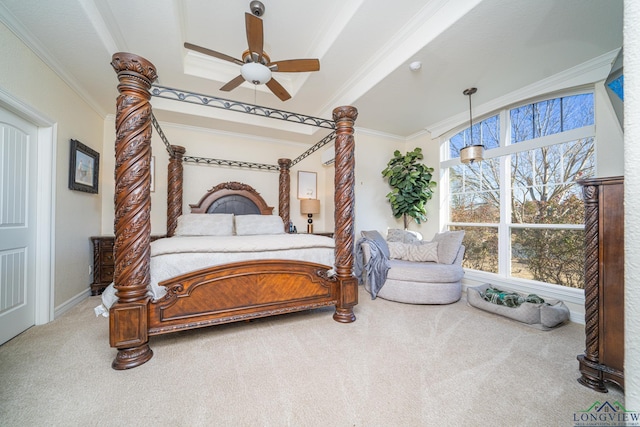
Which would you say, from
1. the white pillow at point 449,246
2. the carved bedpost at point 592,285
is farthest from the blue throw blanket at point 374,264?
the carved bedpost at point 592,285

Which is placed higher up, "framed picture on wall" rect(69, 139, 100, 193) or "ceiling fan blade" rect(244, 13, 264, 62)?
"ceiling fan blade" rect(244, 13, 264, 62)

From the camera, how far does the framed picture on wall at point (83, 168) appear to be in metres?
2.81

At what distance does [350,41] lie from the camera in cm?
263

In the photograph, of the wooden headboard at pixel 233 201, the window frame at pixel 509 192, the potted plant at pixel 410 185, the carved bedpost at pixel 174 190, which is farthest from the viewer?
the potted plant at pixel 410 185

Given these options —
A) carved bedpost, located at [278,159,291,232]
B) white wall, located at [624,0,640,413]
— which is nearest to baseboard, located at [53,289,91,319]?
carved bedpost, located at [278,159,291,232]

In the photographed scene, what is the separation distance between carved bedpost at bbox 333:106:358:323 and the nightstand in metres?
3.16

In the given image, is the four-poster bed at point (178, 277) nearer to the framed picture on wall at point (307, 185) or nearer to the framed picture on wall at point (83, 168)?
the framed picture on wall at point (83, 168)

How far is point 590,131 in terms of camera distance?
107 inches

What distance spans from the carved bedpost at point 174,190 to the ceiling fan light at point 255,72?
7.25 ft

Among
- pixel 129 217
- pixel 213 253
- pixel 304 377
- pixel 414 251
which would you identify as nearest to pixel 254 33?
pixel 129 217

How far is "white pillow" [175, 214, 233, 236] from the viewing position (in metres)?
3.38

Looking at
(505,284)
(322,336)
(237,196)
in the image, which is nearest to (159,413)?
(322,336)

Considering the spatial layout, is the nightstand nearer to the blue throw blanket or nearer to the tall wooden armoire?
the blue throw blanket

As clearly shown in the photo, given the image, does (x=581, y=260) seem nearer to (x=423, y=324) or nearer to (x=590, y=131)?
(x=590, y=131)
